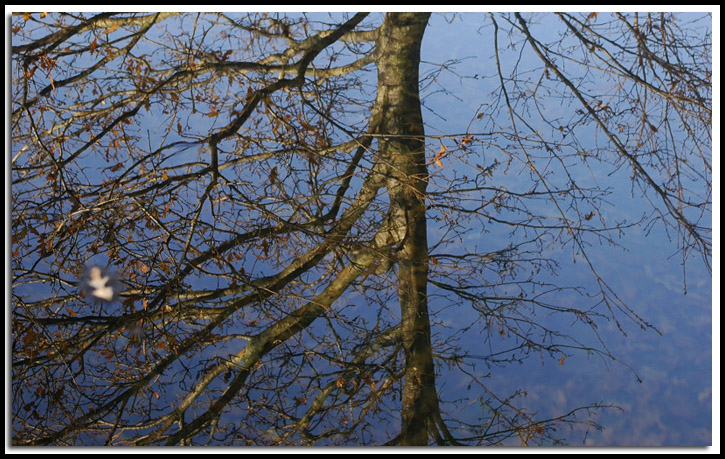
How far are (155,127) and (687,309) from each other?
2313mm

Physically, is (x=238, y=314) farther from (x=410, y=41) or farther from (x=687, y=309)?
(x=687, y=309)

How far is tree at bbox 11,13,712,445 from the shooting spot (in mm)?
2217

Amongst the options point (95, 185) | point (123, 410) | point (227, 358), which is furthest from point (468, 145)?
point (123, 410)

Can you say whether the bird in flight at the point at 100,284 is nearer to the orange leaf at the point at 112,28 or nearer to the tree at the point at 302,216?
the tree at the point at 302,216

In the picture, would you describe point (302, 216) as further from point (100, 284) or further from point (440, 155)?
point (100, 284)

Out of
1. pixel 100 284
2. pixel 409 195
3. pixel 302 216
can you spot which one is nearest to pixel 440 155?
pixel 409 195

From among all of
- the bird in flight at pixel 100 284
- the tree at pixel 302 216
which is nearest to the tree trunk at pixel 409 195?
the tree at pixel 302 216

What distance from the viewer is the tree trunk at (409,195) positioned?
2.24m

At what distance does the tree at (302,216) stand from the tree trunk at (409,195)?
0.01 m

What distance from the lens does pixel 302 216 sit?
254 centimetres

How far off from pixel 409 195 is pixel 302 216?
1.56ft

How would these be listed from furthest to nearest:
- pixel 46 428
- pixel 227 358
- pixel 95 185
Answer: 1. pixel 95 185
2. pixel 227 358
3. pixel 46 428

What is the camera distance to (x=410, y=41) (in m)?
2.67

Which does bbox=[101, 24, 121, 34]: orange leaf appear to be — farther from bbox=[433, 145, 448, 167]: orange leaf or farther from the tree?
bbox=[433, 145, 448, 167]: orange leaf
